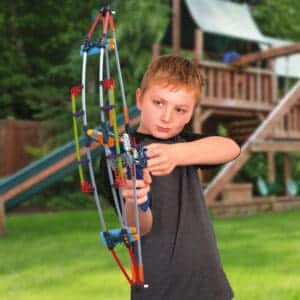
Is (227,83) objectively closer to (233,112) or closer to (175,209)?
(233,112)

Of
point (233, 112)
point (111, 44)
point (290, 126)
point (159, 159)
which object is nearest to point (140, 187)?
point (159, 159)

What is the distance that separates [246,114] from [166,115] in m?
12.4

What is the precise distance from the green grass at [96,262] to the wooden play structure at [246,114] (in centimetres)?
155

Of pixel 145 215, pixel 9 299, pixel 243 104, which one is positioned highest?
pixel 145 215

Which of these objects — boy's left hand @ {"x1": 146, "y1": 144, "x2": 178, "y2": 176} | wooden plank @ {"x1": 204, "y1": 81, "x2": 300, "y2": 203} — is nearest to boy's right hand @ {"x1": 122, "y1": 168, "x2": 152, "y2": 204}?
boy's left hand @ {"x1": 146, "y1": 144, "x2": 178, "y2": 176}

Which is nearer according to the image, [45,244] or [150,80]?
[150,80]

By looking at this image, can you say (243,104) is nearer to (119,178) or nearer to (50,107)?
(50,107)

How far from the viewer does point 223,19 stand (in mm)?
15570

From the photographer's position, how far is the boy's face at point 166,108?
77.7 inches

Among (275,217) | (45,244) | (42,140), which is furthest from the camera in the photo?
(42,140)

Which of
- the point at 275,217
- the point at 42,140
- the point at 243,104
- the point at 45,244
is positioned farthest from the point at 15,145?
the point at 45,244

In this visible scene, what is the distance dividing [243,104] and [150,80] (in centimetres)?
1166

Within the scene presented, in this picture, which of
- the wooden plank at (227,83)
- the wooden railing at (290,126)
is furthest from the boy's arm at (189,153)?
the wooden railing at (290,126)

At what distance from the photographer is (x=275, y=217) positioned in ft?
38.6
